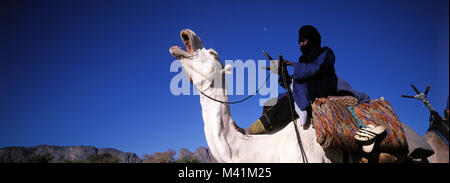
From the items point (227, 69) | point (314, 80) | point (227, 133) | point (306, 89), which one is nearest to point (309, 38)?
point (314, 80)

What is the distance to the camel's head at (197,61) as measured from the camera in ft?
10.1

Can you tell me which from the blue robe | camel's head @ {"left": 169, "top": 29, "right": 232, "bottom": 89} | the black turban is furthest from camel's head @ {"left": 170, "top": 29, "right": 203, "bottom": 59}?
the black turban

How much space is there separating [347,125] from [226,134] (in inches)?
51.0

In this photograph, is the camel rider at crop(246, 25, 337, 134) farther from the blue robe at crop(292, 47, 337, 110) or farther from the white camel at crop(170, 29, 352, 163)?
the white camel at crop(170, 29, 352, 163)

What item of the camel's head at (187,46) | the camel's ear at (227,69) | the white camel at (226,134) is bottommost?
the white camel at (226,134)

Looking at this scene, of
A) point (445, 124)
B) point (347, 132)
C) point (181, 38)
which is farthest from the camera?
point (445, 124)

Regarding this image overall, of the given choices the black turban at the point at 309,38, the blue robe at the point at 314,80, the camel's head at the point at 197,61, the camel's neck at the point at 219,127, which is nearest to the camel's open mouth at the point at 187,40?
the camel's head at the point at 197,61

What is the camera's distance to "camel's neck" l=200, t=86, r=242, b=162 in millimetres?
2750

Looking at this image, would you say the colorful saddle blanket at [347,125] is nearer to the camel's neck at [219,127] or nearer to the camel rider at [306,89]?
the camel rider at [306,89]

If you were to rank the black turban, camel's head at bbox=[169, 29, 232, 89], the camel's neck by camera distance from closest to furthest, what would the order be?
1. the camel's neck
2. camel's head at bbox=[169, 29, 232, 89]
3. the black turban
